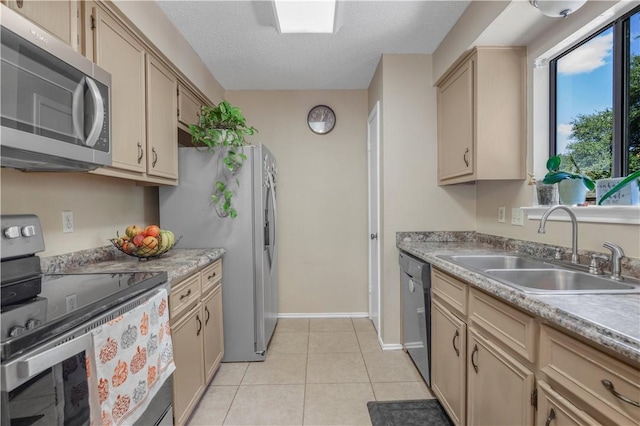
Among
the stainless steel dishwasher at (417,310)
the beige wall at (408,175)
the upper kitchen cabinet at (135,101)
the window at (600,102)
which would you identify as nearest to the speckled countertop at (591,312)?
the stainless steel dishwasher at (417,310)

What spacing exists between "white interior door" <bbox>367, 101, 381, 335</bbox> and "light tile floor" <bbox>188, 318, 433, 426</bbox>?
0.39 m

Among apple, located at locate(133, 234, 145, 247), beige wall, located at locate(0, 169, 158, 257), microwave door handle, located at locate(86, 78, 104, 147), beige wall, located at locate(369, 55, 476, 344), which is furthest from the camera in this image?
beige wall, located at locate(369, 55, 476, 344)

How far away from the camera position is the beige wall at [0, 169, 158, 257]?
50.7 inches

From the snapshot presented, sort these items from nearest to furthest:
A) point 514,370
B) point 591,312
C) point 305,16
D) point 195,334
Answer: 1. point 591,312
2. point 514,370
3. point 195,334
4. point 305,16

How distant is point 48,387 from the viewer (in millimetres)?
768

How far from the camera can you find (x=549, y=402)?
0.90 m

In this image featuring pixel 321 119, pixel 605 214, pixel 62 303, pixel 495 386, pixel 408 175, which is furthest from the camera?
pixel 321 119

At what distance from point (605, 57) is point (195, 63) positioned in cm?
275

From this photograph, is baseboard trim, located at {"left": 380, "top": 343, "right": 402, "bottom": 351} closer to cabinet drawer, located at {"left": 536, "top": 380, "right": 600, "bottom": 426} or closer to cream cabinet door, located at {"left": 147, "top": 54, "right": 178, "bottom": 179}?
cabinet drawer, located at {"left": 536, "top": 380, "right": 600, "bottom": 426}

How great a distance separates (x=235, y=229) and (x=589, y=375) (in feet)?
6.72

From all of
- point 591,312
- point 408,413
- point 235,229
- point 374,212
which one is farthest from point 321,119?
point 591,312

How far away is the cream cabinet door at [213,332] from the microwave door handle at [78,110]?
1.17 m

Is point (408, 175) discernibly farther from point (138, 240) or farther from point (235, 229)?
point (138, 240)

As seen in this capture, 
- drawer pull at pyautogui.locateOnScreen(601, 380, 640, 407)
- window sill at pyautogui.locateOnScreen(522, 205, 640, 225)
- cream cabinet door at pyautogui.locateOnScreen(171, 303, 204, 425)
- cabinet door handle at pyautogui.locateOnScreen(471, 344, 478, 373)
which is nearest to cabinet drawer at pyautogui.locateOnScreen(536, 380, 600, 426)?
drawer pull at pyautogui.locateOnScreen(601, 380, 640, 407)
